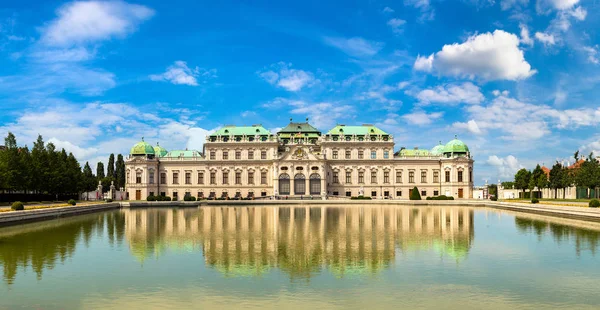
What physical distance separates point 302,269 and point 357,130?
80.5 metres

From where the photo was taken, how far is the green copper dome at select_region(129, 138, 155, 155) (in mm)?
98875

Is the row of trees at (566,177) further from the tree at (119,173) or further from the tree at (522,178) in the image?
the tree at (119,173)

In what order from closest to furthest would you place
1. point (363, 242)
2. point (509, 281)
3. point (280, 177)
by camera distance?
point (509, 281) < point (363, 242) < point (280, 177)

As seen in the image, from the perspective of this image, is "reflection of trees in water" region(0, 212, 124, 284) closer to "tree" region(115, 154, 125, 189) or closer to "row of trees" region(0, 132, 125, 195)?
"row of trees" region(0, 132, 125, 195)

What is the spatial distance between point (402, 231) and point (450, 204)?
44.7 metres

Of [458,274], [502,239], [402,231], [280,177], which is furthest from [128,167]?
[458,274]

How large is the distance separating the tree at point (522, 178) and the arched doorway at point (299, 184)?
42839 mm

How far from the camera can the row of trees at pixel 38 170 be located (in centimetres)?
6488

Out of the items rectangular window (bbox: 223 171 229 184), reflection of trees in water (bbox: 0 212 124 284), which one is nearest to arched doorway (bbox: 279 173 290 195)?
rectangular window (bbox: 223 171 229 184)

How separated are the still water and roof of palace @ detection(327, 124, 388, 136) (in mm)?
64526

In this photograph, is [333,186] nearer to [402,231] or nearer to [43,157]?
[43,157]

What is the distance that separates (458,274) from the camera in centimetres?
1972

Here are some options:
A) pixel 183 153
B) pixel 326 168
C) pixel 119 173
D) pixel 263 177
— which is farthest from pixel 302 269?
pixel 119 173

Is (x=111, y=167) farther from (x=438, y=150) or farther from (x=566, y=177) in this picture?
(x=566, y=177)
